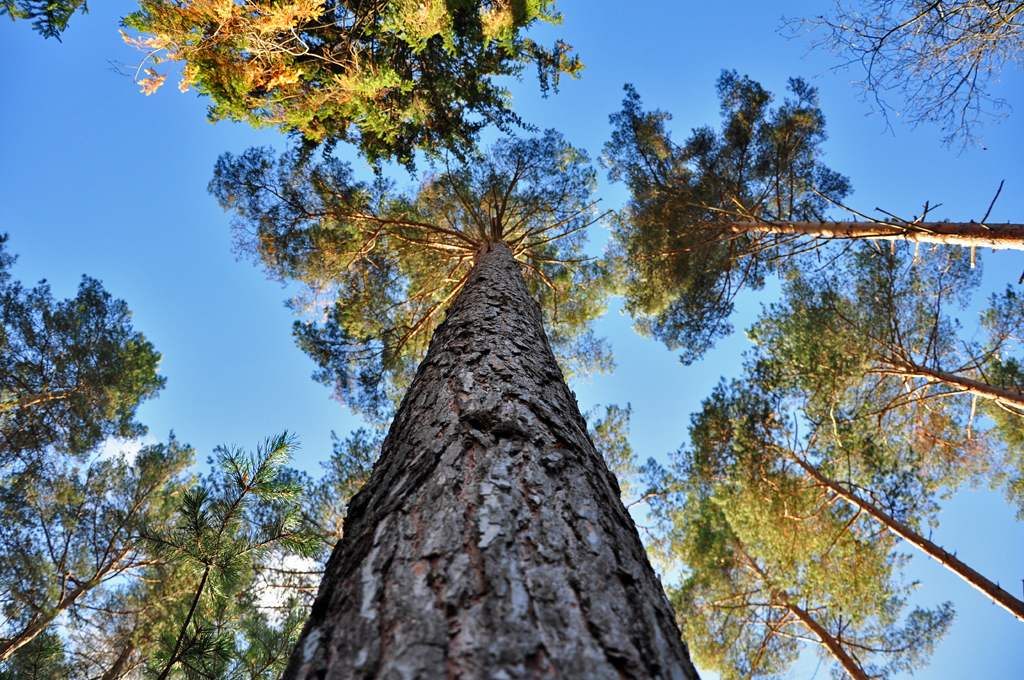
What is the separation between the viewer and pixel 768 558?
20.7 feet

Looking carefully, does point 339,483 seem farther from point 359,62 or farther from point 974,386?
point 974,386

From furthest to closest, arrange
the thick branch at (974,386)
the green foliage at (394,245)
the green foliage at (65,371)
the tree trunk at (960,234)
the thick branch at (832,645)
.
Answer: the green foliage at (65,371)
the green foliage at (394,245)
the thick branch at (832,645)
the thick branch at (974,386)
the tree trunk at (960,234)

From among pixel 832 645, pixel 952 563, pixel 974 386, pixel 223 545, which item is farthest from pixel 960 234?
pixel 223 545

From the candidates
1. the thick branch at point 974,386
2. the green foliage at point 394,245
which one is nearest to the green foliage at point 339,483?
the green foliage at point 394,245

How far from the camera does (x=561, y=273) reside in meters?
8.10

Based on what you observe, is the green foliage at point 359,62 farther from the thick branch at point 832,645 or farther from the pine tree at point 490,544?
the thick branch at point 832,645

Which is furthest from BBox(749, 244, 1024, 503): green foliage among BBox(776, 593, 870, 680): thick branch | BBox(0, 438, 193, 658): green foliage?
BBox(0, 438, 193, 658): green foliage

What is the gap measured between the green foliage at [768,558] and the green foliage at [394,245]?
8.24 feet

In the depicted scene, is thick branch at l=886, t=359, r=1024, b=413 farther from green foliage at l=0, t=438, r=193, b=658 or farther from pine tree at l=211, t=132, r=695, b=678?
green foliage at l=0, t=438, r=193, b=658

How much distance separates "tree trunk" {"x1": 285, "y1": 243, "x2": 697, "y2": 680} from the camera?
67 cm

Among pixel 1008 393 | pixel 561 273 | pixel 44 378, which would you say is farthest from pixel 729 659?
pixel 44 378

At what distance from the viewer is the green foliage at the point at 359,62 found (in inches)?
154

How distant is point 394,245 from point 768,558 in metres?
7.26

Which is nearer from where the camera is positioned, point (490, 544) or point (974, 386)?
point (490, 544)
